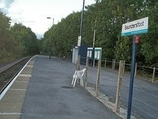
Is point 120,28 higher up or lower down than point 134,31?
higher up

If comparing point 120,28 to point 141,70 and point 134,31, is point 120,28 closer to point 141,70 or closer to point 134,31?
point 141,70

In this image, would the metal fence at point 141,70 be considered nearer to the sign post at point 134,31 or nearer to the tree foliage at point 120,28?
the tree foliage at point 120,28

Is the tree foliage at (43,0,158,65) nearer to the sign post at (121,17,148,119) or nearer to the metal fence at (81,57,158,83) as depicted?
the metal fence at (81,57,158,83)

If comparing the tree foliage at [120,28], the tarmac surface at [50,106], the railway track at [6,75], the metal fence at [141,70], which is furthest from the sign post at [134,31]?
the tree foliage at [120,28]

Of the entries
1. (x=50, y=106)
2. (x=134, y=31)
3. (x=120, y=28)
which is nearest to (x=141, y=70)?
(x=120, y=28)

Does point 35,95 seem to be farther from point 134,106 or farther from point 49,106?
point 134,106

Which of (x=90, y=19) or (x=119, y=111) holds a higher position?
(x=90, y=19)

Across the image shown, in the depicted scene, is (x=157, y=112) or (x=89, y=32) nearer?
(x=157, y=112)

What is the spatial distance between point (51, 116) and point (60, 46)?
296ft

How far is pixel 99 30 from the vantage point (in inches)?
1976

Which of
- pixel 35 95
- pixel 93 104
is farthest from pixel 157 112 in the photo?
pixel 35 95

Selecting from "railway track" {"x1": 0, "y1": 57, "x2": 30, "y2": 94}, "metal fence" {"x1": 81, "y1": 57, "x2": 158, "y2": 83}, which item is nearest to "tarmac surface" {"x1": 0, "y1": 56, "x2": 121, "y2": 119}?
"railway track" {"x1": 0, "y1": 57, "x2": 30, "y2": 94}

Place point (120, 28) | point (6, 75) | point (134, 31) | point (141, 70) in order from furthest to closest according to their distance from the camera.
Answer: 1. point (120, 28)
2. point (141, 70)
3. point (6, 75)
4. point (134, 31)

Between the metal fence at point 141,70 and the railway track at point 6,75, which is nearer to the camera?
the railway track at point 6,75
